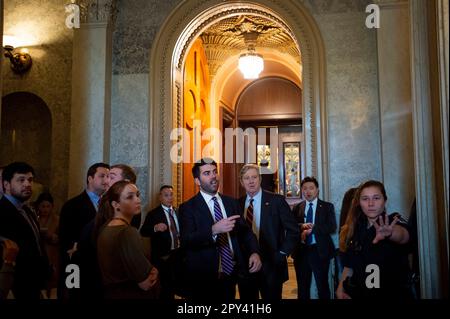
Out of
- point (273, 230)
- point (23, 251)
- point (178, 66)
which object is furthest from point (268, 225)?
point (178, 66)

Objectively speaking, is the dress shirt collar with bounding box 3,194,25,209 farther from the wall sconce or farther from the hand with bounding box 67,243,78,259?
the wall sconce

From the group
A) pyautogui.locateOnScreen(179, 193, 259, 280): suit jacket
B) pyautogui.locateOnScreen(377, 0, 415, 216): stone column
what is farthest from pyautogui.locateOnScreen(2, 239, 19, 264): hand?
pyautogui.locateOnScreen(377, 0, 415, 216): stone column

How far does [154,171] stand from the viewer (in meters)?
6.96

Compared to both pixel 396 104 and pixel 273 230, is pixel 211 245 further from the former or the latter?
pixel 396 104

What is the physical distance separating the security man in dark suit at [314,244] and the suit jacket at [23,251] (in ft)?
9.67

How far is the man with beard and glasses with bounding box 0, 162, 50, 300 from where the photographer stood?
378 cm

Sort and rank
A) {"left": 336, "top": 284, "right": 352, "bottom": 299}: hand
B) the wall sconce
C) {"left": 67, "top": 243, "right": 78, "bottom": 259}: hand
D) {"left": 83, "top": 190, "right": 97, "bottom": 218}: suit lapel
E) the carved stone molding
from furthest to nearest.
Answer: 1. the wall sconce
2. the carved stone molding
3. {"left": 83, "top": 190, "right": 97, "bottom": 218}: suit lapel
4. {"left": 67, "top": 243, "right": 78, "bottom": 259}: hand
5. {"left": 336, "top": 284, "right": 352, "bottom": 299}: hand

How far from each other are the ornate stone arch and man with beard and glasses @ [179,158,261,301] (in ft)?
9.20

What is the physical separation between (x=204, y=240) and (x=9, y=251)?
142cm

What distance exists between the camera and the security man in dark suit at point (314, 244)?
220 inches

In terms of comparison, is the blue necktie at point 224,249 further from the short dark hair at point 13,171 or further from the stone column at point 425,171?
the short dark hair at point 13,171
